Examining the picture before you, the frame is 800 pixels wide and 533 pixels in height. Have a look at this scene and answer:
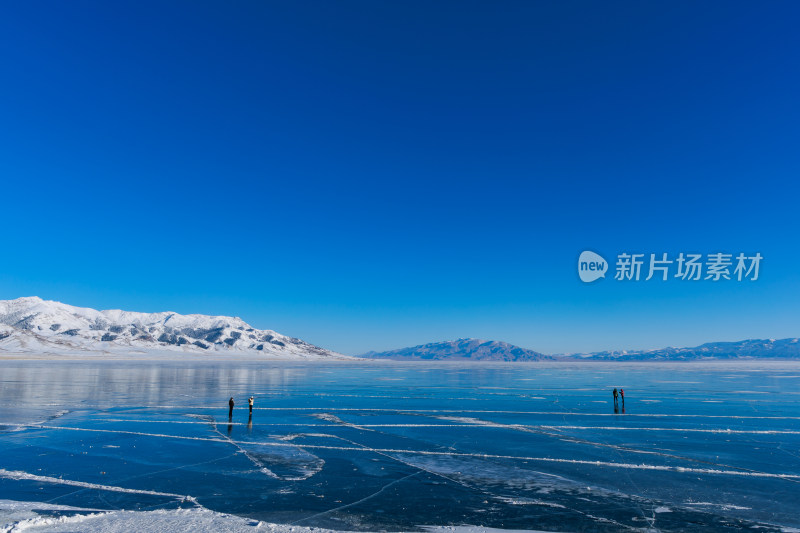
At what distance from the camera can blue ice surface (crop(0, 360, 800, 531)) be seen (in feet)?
43.6

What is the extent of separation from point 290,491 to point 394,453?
21.4ft

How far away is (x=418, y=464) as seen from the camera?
61.2 ft

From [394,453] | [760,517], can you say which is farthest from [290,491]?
[760,517]

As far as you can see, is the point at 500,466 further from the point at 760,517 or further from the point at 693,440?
the point at 693,440

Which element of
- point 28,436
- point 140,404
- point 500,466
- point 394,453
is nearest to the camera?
point 500,466

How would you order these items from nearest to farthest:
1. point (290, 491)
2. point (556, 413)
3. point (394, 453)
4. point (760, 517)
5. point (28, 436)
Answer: point (760, 517) < point (290, 491) < point (394, 453) < point (28, 436) < point (556, 413)

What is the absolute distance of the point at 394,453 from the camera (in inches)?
811

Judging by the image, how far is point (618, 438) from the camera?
953 inches

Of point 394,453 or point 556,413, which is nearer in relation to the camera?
point 394,453

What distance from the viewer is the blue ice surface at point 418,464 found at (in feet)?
43.6

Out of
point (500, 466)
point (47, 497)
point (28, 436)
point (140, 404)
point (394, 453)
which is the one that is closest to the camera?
point (47, 497)

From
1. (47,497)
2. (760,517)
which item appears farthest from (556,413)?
(47,497)

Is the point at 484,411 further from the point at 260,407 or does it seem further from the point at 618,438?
the point at 260,407

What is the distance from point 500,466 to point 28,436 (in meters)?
21.9
